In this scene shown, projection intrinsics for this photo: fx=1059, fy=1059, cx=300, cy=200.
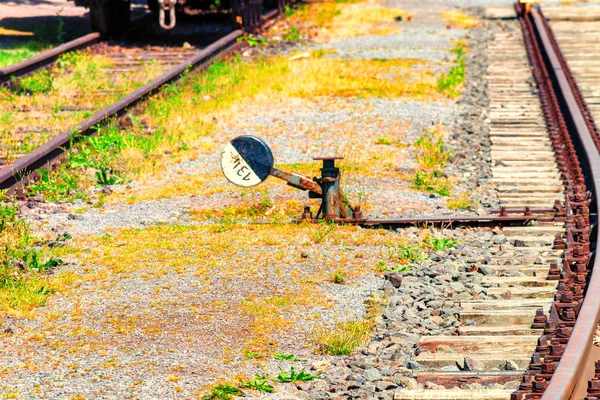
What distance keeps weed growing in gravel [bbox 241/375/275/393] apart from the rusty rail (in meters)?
1.30

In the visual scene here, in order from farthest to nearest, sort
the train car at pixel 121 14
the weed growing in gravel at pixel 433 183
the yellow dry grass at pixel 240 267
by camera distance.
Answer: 1. the train car at pixel 121 14
2. the weed growing in gravel at pixel 433 183
3. the yellow dry grass at pixel 240 267

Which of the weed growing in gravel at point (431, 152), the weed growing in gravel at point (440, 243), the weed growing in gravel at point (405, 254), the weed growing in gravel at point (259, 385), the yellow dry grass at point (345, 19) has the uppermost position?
the yellow dry grass at point (345, 19)

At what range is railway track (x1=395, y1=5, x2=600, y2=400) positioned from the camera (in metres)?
5.27

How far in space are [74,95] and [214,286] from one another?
23.9ft

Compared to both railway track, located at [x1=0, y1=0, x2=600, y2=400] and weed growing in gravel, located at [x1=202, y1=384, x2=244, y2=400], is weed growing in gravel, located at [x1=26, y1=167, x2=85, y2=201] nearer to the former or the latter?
railway track, located at [x1=0, y1=0, x2=600, y2=400]

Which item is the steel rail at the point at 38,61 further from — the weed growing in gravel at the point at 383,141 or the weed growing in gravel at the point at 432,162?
the weed growing in gravel at the point at 432,162

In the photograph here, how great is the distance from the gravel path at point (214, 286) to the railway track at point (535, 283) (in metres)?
0.21

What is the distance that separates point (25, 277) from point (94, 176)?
3.05 metres

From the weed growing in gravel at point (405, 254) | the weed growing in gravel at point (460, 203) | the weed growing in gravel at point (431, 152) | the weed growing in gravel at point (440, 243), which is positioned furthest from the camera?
the weed growing in gravel at point (431, 152)

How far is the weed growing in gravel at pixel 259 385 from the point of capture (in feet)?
18.0

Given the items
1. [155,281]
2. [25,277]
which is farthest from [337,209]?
[25,277]

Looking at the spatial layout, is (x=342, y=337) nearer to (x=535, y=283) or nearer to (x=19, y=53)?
(x=535, y=283)

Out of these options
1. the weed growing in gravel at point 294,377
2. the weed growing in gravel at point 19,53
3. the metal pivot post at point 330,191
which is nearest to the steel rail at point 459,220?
the metal pivot post at point 330,191

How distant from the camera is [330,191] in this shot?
852cm
